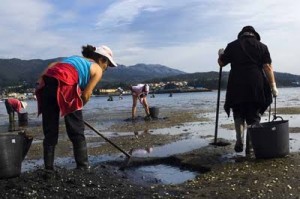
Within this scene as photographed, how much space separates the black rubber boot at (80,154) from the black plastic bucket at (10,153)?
30.2 inches

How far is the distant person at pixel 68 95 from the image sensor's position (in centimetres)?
640

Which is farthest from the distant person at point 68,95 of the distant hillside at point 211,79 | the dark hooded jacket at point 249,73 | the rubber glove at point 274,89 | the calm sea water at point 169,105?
the distant hillside at point 211,79

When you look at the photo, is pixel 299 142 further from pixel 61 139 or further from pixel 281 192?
pixel 61 139

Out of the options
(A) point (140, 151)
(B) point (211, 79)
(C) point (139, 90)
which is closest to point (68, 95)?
(A) point (140, 151)

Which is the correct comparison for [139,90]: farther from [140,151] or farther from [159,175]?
[159,175]

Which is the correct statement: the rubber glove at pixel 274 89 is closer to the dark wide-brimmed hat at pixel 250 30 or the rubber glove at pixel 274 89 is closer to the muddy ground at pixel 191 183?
the dark wide-brimmed hat at pixel 250 30

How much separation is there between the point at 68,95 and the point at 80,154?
932 mm

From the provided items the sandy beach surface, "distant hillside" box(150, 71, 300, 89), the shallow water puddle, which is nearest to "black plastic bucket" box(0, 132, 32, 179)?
the sandy beach surface

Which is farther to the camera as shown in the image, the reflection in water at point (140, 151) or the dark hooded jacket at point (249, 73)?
the reflection in water at point (140, 151)

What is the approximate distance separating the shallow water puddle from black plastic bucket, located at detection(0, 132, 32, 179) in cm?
172

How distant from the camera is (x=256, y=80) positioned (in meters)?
7.82

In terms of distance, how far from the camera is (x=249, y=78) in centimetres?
784

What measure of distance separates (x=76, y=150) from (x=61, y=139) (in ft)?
21.5

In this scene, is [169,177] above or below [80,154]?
below
